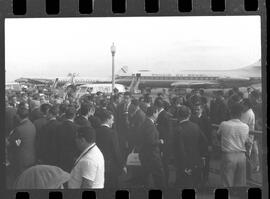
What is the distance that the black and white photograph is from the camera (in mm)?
6223

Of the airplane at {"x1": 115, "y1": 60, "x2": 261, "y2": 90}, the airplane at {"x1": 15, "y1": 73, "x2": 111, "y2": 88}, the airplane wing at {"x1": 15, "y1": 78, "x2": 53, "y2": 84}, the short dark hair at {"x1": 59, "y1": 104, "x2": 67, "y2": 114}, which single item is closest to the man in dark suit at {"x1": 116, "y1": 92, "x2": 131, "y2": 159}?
the airplane at {"x1": 115, "y1": 60, "x2": 261, "y2": 90}

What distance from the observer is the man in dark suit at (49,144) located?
246 inches

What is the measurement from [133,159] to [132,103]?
1.94ft

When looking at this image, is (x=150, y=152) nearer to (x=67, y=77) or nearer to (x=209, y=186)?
(x=209, y=186)

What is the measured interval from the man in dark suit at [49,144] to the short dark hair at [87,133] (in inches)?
9.5

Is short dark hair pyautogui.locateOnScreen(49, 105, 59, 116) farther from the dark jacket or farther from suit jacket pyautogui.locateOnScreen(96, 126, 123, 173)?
the dark jacket

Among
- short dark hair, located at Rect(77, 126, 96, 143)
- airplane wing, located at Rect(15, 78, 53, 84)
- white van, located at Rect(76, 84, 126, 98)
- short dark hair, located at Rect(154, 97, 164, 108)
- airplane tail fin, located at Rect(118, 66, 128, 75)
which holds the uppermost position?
airplane tail fin, located at Rect(118, 66, 128, 75)

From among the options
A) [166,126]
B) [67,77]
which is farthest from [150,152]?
[67,77]

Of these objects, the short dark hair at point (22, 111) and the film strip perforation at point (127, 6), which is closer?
the film strip perforation at point (127, 6)

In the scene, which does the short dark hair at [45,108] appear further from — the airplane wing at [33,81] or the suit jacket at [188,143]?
the suit jacket at [188,143]

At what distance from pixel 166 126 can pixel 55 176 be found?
1285 mm

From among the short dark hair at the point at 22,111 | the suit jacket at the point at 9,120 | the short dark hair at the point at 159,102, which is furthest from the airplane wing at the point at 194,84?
the suit jacket at the point at 9,120

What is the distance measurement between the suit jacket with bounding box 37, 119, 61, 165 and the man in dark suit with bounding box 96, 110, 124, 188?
455mm

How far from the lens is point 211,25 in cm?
624
